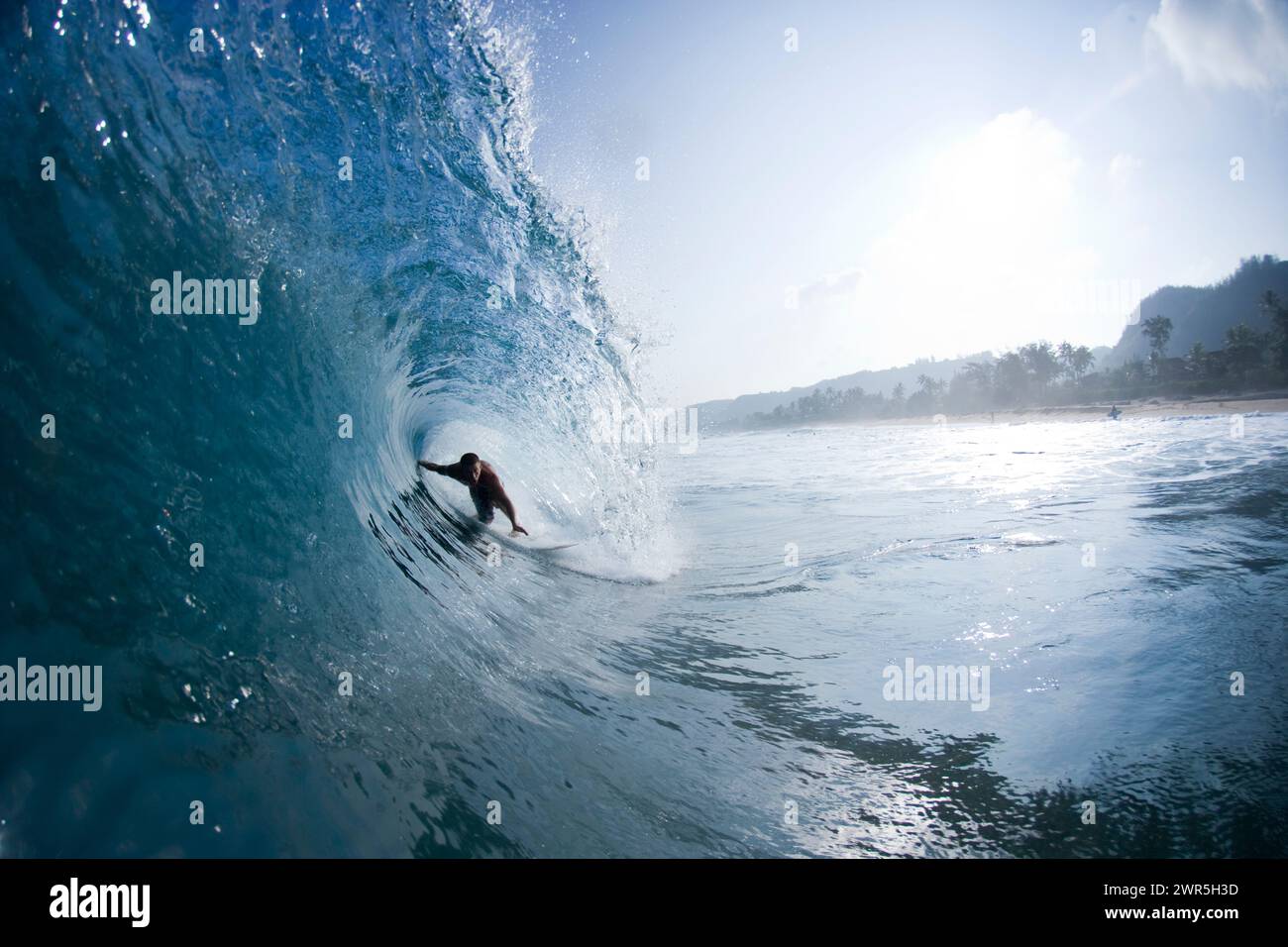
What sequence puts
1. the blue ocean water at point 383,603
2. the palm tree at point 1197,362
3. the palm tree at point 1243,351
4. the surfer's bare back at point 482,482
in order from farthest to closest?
the palm tree at point 1197,362, the palm tree at point 1243,351, the surfer's bare back at point 482,482, the blue ocean water at point 383,603

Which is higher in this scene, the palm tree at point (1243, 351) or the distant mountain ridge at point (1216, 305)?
the distant mountain ridge at point (1216, 305)

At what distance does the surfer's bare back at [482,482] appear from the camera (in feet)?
22.1

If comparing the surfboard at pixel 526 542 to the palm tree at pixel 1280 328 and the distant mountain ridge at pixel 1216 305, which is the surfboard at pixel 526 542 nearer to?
the palm tree at pixel 1280 328

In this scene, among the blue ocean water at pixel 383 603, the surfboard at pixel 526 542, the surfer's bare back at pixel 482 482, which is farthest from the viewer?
the surfboard at pixel 526 542

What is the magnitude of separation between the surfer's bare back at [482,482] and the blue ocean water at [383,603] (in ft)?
1.76

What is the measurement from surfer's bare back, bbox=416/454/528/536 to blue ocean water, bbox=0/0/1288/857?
1.76 ft

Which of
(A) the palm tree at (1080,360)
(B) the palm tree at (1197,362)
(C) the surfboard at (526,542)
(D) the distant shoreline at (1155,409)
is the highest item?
(A) the palm tree at (1080,360)

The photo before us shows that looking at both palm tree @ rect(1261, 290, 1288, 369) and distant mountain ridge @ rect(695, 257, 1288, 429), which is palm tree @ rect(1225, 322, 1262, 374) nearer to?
palm tree @ rect(1261, 290, 1288, 369)

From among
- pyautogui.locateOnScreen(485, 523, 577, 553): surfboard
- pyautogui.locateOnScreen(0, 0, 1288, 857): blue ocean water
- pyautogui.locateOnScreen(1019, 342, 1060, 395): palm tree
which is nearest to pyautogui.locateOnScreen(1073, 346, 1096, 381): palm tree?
pyautogui.locateOnScreen(1019, 342, 1060, 395): palm tree

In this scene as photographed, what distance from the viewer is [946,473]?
676 inches

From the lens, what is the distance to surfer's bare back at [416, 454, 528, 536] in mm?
6742
